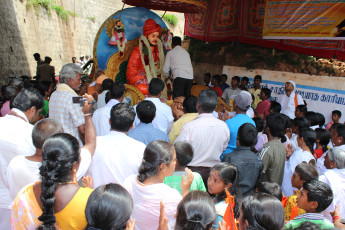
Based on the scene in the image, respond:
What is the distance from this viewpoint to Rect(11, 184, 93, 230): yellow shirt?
5.49 ft

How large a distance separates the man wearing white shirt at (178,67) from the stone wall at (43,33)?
22.9 ft

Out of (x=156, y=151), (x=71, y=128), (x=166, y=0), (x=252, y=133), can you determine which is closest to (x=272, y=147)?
(x=252, y=133)

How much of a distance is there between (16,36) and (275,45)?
9.50m

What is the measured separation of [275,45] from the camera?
29.2 feet

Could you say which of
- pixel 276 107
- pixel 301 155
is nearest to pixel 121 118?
pixel 301 155

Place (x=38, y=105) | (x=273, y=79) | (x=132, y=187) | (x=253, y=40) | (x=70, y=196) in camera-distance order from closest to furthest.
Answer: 1. (x=70, y=196)
2. (x=132, y=187)
3. (x=38, y=105)
4. (x=273, y=79)
5. (x=253, y=40)

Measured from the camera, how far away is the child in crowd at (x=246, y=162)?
9.43 ft

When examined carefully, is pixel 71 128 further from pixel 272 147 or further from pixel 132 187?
pixel 272 147

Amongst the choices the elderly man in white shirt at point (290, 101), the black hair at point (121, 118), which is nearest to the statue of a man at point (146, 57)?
the elderly man in white shirt at point (290, 101)

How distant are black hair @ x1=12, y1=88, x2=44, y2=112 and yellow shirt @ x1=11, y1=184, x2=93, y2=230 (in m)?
1.30

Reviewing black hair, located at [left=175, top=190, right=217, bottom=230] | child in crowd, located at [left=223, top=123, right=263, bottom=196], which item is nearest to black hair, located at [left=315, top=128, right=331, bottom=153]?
child in crowd, located at [left=223, top=123, right=263, bottom=196]

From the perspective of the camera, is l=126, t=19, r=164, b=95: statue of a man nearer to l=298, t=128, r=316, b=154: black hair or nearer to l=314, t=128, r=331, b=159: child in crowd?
l=314, t=128, r=331, b=159: child in crowd

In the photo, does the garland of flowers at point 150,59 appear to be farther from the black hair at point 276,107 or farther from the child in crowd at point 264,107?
the black hair at point 276,107

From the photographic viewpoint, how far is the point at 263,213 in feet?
5.58
